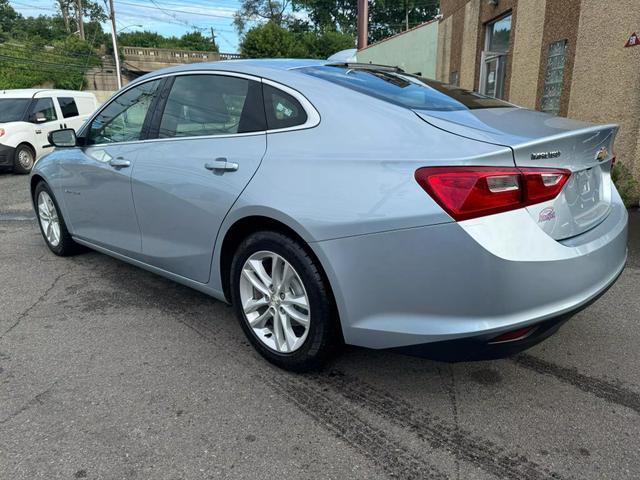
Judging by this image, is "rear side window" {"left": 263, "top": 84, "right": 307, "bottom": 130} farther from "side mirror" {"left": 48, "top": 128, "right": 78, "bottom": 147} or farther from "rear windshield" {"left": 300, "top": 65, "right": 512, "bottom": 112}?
"side mirror" {"left": 48, "top": 128, "right": 78, "bottom": 147}

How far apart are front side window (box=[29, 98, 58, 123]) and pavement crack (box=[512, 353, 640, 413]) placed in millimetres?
12484

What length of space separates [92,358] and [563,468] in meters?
2.53

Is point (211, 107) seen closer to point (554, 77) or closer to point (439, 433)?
point (439, 433)

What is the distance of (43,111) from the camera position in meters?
12.3

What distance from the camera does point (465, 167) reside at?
206 centimetres

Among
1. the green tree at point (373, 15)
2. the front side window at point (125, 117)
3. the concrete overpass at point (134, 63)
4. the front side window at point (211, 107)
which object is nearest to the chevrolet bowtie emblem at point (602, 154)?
the front side window at point (211, 107)

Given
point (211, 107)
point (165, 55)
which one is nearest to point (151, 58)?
point (165, 55)

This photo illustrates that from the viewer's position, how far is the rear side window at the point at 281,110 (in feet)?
8.72

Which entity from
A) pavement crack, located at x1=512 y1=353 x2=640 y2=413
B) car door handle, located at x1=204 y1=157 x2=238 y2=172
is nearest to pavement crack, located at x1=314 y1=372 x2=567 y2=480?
pavement crack, located at x1=512 y1=353 x2=640 y2=413

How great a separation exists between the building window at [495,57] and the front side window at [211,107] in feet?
26.3

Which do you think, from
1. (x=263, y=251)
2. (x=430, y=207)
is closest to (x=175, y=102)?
(x=263, y=251)

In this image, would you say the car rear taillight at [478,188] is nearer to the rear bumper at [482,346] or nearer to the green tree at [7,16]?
the rear bumper at [482,346]

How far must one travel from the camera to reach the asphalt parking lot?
2.14m

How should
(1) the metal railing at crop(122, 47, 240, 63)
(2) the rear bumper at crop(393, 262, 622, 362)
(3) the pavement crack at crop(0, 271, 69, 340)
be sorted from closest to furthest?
(2) the rear bumper at crop(393, 262, 622, 362) < (3) the pavement crack at crop(0, 271, 69, 340) < (1) the metal railing at crop(122, 47, 240, 63)
